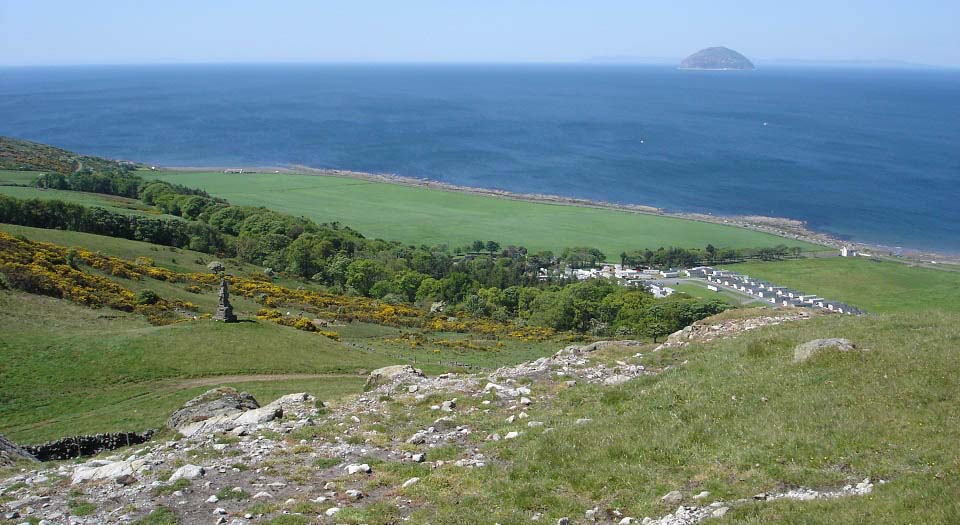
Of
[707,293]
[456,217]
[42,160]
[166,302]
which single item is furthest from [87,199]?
[707,293]

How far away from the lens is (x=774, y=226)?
132250 millimetres

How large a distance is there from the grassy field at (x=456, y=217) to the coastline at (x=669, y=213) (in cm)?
419

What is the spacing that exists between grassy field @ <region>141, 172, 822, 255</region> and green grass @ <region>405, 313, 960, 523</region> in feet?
312

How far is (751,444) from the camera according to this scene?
51.4ft

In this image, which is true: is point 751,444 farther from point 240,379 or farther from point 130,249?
point 130,249

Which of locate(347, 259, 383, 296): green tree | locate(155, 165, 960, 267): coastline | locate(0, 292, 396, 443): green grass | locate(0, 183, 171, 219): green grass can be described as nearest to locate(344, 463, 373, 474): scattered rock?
locate(0, 292, 396, 443): green grass

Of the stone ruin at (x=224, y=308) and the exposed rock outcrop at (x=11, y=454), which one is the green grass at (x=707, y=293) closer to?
the stone ruin at (x=224, y=308)

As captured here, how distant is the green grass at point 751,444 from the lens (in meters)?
13.2

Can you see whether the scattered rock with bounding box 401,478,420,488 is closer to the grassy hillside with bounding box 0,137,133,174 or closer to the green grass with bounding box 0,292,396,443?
the green grass with bounding box 0,292,396,443

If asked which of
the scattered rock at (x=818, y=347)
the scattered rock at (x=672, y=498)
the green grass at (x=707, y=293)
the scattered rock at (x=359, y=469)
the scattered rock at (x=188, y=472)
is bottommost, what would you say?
the green grass at (x=707, y=293)

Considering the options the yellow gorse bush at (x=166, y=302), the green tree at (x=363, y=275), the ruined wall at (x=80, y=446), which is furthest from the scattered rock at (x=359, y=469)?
the green tree at (x=363, y=275)

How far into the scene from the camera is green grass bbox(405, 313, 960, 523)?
1317 cm

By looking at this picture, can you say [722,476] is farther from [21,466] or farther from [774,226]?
[774,226]

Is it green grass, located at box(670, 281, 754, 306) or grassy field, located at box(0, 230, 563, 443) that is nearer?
grassy field, located at box(0, 230, 563, 443)
